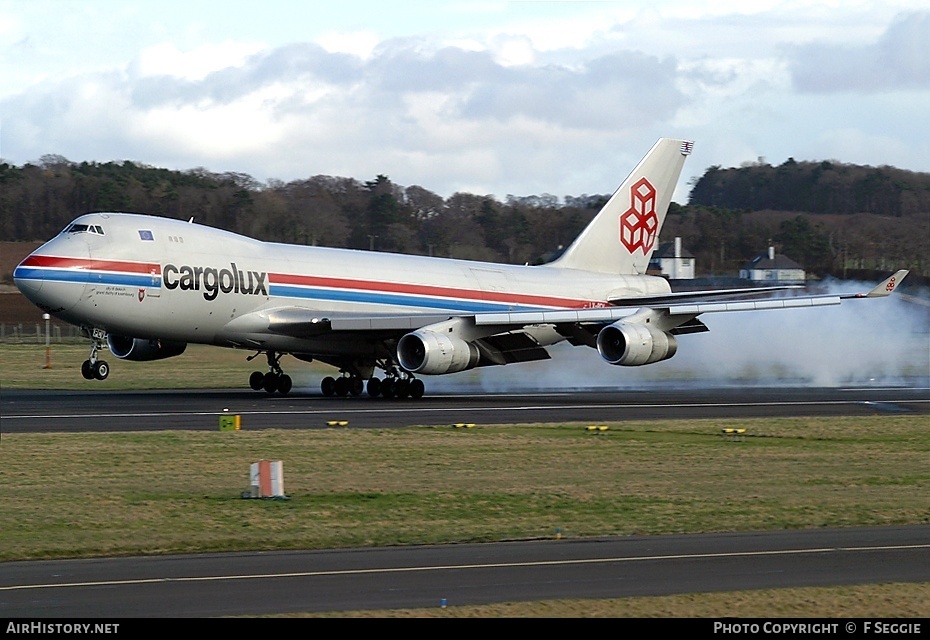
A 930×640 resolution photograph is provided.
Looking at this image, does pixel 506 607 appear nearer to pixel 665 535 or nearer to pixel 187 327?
pixel 665 535

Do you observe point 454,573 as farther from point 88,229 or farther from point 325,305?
point 325,305

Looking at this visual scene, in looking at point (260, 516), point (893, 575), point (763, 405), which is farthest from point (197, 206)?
point (893, 575)

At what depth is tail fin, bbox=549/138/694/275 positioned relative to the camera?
4756cm

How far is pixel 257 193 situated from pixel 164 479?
63759mm

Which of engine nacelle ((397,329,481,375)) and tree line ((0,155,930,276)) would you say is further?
tree line ((0,155,930,276))

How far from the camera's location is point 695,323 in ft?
138

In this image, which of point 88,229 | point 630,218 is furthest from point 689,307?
point 88,229

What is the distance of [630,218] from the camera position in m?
48.2

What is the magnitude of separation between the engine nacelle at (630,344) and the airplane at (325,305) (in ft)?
0.14

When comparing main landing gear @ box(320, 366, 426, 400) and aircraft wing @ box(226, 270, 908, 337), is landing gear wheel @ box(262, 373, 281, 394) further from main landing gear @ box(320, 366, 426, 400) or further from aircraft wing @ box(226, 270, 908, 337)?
aircraft wing @ box(226, 270, 908, 337)

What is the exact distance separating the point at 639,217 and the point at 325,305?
1465cm

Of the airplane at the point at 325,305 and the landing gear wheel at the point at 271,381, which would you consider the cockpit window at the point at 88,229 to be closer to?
the airplane at the point at 325,305

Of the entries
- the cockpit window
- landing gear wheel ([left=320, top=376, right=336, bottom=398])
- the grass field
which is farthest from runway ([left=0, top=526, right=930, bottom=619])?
landing gear wheel ([left=320, top=376, right=336, bottom=398])

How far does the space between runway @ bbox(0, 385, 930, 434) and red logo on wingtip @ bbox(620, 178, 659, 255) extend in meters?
7.34
